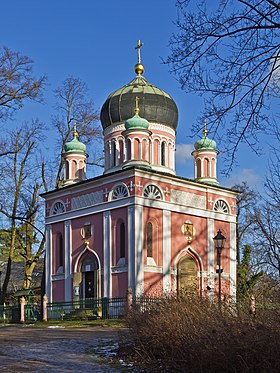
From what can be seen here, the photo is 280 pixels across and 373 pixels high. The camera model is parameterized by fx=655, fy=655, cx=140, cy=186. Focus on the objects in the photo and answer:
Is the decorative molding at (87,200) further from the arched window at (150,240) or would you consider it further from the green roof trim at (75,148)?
the green roof trim at (75,148)

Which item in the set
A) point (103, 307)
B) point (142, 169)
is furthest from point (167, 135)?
point (103, 307)

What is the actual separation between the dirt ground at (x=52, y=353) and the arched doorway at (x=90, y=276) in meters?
12.6

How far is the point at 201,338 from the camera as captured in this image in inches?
404

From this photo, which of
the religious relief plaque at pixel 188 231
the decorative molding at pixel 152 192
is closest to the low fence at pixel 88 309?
the decorative molding at pixel 152 192

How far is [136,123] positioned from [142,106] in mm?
3161

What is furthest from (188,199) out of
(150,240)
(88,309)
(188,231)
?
(88,309)

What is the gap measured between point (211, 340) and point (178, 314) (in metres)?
1.89

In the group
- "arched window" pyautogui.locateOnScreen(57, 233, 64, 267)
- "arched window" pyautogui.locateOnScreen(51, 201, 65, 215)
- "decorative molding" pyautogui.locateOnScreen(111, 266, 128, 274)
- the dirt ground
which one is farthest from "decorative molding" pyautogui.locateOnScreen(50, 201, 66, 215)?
the dirt ground

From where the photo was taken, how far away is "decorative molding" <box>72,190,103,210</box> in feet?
102

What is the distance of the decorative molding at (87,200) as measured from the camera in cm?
3123

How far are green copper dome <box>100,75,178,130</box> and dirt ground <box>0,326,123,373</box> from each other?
59.8 feet

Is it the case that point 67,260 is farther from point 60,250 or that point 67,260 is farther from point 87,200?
point 87,200

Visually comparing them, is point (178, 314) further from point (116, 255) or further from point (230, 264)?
point (230, 264)

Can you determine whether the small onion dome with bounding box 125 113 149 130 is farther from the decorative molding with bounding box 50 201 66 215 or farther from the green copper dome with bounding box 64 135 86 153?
the decorative molding with bounding box 50 201 66 215
